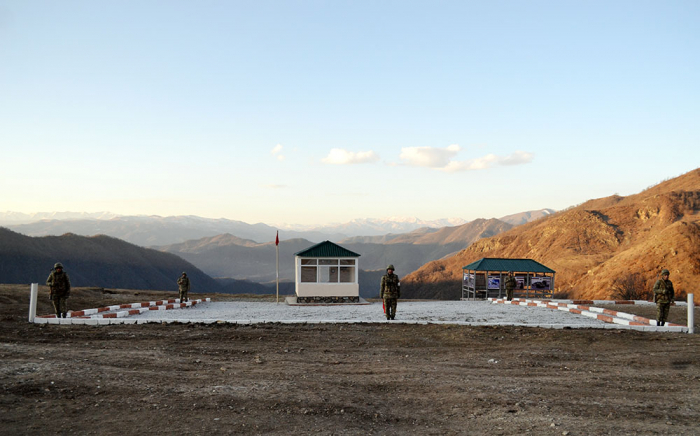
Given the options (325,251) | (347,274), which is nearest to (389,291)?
(325,251)

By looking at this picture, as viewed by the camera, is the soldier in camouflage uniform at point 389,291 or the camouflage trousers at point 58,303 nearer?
the camouflage trousers at point 58,303

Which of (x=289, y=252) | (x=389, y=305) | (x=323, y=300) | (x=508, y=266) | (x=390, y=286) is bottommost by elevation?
(x=323, y=300)

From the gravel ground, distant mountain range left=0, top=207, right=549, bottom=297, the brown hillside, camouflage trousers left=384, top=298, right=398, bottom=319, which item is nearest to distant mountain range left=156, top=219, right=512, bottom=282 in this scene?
distant mountain range left=0, top=207, right=549, bottom=297

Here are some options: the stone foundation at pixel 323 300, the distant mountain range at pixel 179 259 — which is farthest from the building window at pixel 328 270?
the distant mountain range at pixel 179 259

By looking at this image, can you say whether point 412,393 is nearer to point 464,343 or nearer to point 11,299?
point 464,343

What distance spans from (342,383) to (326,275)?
64.0ft

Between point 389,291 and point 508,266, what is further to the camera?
point 508,266

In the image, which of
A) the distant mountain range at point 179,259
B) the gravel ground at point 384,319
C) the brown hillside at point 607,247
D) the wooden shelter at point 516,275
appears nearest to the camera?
the gravel ground at point 384,319

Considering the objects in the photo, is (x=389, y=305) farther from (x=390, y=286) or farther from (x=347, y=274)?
(x=347, y=274)

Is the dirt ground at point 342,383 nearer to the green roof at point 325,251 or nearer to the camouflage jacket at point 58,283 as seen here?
the camouflage jacket at point 58,283

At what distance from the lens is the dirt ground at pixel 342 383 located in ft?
19.5

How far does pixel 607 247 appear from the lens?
193 feet

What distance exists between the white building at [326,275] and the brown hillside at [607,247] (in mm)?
21148

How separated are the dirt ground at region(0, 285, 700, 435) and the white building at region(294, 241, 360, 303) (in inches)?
551
